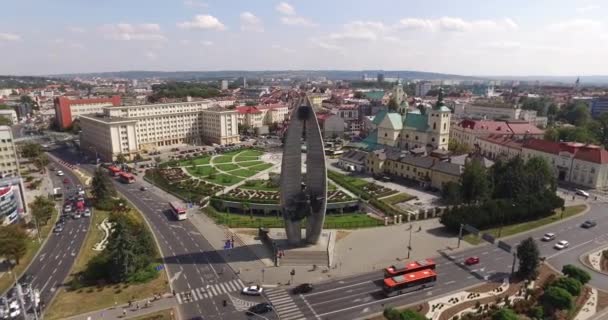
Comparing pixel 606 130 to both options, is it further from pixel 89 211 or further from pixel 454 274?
pixel 89 211

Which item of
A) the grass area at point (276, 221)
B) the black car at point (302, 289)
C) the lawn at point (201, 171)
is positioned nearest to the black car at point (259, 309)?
the black car at point (302, 289)

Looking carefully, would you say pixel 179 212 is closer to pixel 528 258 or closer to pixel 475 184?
pixel 475 184

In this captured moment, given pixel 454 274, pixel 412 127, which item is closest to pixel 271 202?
pixel 454 274

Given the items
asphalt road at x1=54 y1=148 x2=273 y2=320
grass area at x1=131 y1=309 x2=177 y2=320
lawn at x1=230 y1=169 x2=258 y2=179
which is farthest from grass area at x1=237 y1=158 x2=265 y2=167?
grass area at x1=131 y1=309 x2=177 y2=320

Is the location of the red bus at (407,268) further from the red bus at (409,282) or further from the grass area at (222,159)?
the grass area at (222,159)

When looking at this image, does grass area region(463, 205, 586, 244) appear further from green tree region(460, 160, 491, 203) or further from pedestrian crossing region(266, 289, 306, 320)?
pedestrian crossing region(266, 289, 306, 320)
